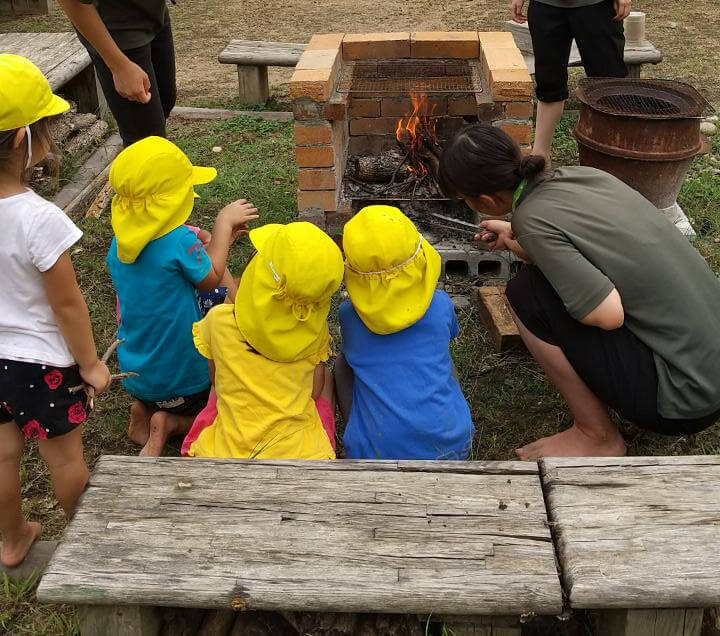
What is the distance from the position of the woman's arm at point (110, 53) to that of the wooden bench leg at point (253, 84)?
10.3 ft

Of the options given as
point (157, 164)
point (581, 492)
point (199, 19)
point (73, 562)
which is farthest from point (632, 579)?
point (199, 19)

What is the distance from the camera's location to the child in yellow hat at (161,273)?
8.33 ft

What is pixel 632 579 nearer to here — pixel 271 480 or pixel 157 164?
pixel 271 480

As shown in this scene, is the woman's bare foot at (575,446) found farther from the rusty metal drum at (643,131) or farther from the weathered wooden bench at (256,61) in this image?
the weathered wooden bench at (256,61)

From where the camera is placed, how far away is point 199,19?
917 cm

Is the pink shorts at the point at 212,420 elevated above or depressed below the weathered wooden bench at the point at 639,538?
below

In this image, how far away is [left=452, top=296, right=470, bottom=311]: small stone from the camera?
3.68m

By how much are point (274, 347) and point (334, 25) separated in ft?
24.3

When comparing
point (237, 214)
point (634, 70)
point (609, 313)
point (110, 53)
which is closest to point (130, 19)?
point (110, 53)

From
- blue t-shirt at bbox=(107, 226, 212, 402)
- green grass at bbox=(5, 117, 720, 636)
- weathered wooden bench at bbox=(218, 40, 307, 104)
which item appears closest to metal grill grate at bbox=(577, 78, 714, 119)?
green grass at bbox=(5, 117, 720, 636)

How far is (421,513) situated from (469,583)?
234 mm

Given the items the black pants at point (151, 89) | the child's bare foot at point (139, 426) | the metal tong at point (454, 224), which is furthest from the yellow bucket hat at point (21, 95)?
the metal tong at point (454, 224)

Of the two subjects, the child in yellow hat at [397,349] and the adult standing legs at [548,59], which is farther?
the adult standing legs at [548,59]

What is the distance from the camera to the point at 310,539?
1.92 m
